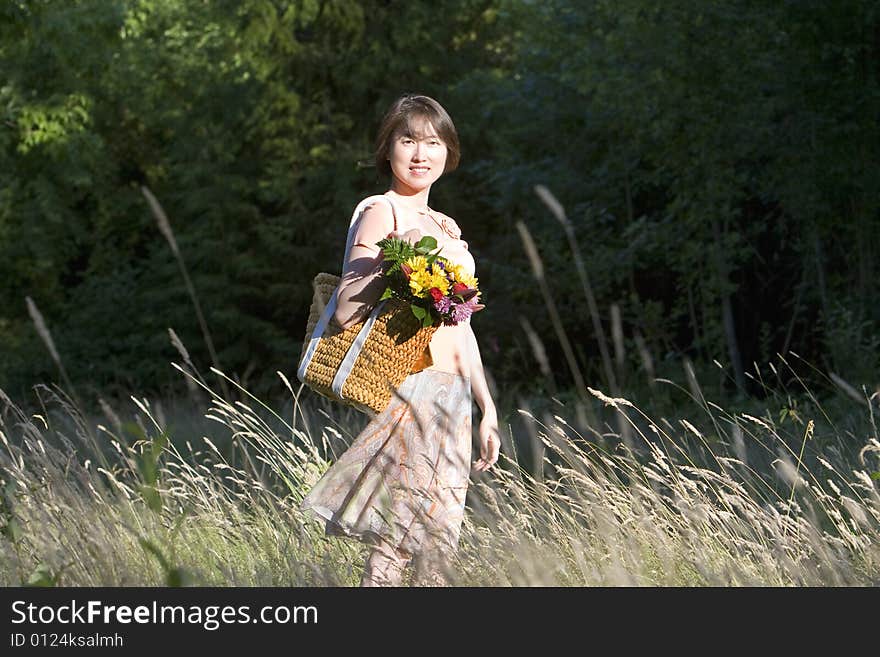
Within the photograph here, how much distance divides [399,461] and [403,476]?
0.04 meters

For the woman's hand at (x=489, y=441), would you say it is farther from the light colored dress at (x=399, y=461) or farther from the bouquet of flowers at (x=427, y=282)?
the bouquet of flowers at (x=427, y=282)

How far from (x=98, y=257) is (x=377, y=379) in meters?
23.6

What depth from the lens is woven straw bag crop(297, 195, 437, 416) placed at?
354cm

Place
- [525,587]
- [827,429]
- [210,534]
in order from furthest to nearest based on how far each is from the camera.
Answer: [827,429]
[210,534]
[525,587]

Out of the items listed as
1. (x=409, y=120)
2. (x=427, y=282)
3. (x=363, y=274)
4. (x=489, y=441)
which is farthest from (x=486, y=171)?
(x=427, y=282)

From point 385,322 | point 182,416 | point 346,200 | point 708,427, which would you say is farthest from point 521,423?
point 346,200

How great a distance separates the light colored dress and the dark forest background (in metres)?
6.32

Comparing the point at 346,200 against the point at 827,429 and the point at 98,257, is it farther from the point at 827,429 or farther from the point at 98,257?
the point at 827,429

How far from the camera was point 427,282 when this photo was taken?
3.46 metres

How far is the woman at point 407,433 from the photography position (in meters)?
3.52

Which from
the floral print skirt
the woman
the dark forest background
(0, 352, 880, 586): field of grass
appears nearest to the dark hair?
the woman

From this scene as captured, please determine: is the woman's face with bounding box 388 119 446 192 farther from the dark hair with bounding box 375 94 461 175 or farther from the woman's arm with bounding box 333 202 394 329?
the woman's arm with bounding box 333 202 394 329

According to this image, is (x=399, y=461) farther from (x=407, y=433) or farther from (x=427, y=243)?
(x=427, y=243)
